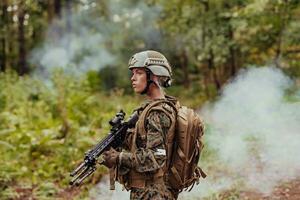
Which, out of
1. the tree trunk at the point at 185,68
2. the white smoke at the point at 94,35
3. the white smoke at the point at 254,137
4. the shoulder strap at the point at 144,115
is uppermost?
the shoulder strap at the point at 144,115

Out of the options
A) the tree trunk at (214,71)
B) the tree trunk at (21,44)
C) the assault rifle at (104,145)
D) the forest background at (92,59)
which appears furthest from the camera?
the tree trunk at (21,44)

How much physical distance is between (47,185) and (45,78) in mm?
11420

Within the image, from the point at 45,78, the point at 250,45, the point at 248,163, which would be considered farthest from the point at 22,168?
the point at 45,78

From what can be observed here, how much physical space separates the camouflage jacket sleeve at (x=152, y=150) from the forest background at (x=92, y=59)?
3905 millimetres

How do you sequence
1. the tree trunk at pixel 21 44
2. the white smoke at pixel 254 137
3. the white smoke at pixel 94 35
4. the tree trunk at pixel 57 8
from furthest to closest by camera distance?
the tree trunk at pixel 21 44 → the tree trunk at pixel 57 8 → the white smoke at pixel 94 35 → the white smoke at pixel 254 137

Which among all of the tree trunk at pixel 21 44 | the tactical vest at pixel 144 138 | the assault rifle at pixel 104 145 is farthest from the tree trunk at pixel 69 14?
the tactical vest at pixel 144 138

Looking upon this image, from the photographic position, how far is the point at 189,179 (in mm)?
3635

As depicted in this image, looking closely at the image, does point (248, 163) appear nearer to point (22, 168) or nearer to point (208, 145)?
point (208, 145)

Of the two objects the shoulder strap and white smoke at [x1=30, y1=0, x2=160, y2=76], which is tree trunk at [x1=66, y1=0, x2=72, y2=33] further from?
the shoulder strap

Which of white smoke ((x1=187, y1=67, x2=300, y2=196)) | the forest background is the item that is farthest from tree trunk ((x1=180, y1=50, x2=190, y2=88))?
white smoke ((x1=187, y1=67, x2=300, y2=196))

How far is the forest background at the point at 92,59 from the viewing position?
8.38 m

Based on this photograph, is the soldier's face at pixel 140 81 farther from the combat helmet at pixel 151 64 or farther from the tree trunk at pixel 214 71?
the tree trunk at pixel 214 71

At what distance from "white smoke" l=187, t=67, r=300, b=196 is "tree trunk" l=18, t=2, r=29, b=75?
1020 centimetres

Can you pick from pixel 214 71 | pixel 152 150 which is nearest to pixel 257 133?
pixel 152 150
